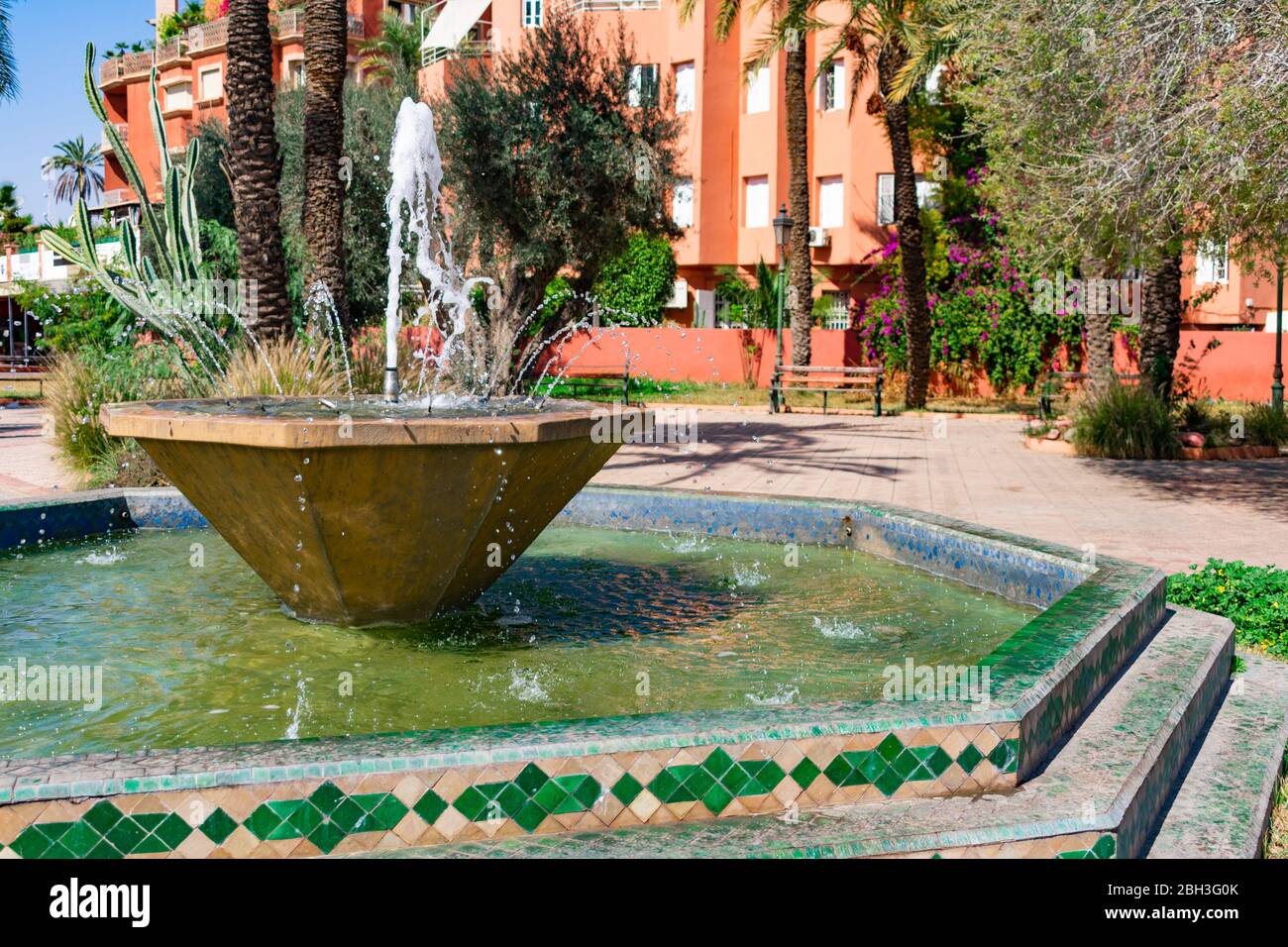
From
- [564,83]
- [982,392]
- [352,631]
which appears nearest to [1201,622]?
[352,631]

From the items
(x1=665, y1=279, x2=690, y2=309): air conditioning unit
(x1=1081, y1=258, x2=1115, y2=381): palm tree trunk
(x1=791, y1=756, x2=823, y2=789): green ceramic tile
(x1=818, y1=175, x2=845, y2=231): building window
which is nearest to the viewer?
(x1=791, y1=756, x2=823, y2=789): green ceramic tile

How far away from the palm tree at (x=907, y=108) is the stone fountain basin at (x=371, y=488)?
1742cm

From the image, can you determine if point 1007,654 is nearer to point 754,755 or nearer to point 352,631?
point 754,755

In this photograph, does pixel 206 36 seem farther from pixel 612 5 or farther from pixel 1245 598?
pixel 1245 598

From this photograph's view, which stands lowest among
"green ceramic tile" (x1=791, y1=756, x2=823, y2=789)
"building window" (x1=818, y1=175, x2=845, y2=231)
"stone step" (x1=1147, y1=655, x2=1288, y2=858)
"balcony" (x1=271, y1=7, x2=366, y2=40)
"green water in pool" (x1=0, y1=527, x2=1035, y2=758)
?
"stone step" (x1=1147, y1=655, x2=1288, y2=858)

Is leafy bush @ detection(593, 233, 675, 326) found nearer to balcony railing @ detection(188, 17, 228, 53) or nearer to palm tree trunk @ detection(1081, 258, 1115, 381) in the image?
palm tree trunk @ detection(1081, 258, 1115, 381)

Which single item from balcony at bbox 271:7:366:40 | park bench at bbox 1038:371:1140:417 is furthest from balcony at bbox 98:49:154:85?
park bench at bbox 1038:371:1140:417

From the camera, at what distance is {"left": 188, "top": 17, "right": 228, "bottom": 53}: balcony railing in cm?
A: 4775

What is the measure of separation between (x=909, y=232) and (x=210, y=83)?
34620 millimetres

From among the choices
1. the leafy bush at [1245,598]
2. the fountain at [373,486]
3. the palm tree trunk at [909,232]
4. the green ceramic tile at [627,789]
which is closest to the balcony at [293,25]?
the palm tree trunk at [909,232]

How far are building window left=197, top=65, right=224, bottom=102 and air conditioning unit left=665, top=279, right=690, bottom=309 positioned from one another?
22.1 metres

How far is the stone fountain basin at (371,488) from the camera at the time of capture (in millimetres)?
4605

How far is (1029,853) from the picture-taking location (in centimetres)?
305

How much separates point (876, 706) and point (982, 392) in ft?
83.1
